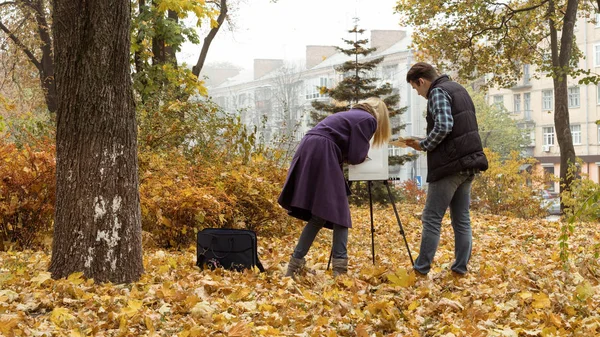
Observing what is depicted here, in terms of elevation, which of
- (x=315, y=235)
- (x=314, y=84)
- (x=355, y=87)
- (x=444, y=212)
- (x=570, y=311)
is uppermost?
(x=314, y=84)

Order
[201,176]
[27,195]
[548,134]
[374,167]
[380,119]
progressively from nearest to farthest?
1. [380,119]
2. [374,167]
3. [27,195]
4. [201,176]
5. [548,134]

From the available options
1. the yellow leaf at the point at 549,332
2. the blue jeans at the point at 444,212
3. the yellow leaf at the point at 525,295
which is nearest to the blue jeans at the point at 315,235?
the blue jeans at the point at 444,212

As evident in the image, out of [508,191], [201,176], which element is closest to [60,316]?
[201,176]

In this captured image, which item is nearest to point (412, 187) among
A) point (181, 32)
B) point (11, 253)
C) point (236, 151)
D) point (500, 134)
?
point (181, 32)

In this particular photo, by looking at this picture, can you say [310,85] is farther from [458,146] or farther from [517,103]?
[458,146]

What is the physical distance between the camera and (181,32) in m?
14.5

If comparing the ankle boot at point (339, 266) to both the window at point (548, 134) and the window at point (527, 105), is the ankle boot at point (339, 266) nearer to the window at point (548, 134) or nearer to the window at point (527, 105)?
the window at point (548, 134)

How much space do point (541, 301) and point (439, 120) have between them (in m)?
1.56

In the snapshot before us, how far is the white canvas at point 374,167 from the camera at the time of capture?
6.27 meters

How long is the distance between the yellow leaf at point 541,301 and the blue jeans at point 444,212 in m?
1.07

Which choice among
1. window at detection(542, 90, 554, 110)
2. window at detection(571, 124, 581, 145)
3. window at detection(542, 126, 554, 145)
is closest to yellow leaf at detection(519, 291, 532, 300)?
window at detection(571, 124, 581, 145)

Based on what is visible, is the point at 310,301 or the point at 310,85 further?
the point at 310,85

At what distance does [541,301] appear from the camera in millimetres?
4590

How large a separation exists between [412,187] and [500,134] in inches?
977
